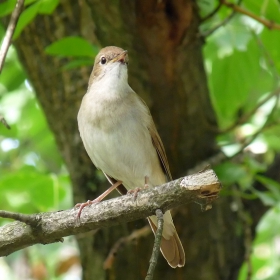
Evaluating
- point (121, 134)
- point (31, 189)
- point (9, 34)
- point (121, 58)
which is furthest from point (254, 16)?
point (31, 189)

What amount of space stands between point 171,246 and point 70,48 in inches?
64.8

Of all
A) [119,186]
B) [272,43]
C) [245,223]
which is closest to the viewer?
[272,43]

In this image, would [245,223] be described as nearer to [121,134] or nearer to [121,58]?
[121,134]

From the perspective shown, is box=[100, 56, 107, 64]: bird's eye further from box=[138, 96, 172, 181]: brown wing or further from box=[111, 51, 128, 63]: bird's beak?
box=[138, 96, 172, 181]: brown wing

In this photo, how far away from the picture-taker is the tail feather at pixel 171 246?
13.3 ft

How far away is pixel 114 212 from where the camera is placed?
2795 millimetres

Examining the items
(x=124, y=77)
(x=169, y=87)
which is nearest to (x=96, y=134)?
(x=124, y=77)

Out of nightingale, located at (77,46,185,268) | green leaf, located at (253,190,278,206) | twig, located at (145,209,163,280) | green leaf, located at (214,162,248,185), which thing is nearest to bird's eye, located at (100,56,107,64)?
nightingale, located at (77,46,185,268)

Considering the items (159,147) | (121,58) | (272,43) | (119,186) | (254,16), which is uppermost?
(121,58)

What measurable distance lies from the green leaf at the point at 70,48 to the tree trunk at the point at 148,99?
888mm

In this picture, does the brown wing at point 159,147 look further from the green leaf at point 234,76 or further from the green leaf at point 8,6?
the green leaf at point 8,6

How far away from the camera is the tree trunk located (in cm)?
450

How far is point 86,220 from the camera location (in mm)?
2848

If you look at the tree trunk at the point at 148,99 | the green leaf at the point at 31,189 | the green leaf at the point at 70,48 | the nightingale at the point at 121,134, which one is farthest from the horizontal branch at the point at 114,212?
the tree trunk at the point at 148,99
